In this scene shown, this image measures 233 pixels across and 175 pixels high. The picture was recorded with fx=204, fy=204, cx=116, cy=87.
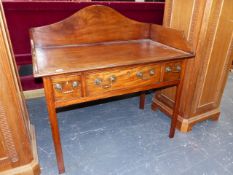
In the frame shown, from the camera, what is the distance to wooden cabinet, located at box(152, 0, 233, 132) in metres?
1.55

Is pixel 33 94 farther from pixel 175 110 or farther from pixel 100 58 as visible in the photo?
pixel 175 110

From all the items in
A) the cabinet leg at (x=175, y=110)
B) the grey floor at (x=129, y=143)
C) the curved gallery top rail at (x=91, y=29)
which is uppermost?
the curved gallery top rail at (x=91, y=29)

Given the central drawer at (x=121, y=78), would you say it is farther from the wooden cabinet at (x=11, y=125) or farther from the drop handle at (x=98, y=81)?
the wooden cabinet at (x=11, y=125)

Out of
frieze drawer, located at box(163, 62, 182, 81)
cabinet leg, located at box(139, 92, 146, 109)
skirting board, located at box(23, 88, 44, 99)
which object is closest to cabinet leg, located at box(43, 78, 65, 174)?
frieze drawer, located at box(163, 62, 182, 81)

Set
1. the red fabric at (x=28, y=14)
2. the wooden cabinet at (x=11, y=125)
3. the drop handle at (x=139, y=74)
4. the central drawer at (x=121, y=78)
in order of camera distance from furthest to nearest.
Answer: the red fabric at (x=28, y=14) < the drop handle at (x=139, y=74) < the central drawer at (x=121, y=78) < the wooden cabinet at (x=11, y=125)

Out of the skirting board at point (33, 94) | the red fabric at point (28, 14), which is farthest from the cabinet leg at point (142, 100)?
the skirting board at point (33, 94)

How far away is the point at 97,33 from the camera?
1.70 metres

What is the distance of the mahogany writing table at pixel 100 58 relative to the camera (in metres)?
1.20

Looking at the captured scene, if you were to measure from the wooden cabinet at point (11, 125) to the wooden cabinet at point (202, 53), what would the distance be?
1319 millimetres

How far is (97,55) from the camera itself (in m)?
1.43

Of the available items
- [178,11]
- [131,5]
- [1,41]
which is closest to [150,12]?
[131,5]

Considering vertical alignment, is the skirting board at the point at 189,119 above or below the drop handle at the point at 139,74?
below

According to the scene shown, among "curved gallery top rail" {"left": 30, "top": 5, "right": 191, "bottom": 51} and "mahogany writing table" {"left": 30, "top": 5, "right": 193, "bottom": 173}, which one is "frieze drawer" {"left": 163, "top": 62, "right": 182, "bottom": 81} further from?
"curved gallery top rail" {"left": 30, "top": 5, "right": 191, "bottom": 51}

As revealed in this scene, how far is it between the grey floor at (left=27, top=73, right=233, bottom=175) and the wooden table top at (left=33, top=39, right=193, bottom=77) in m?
0.79
